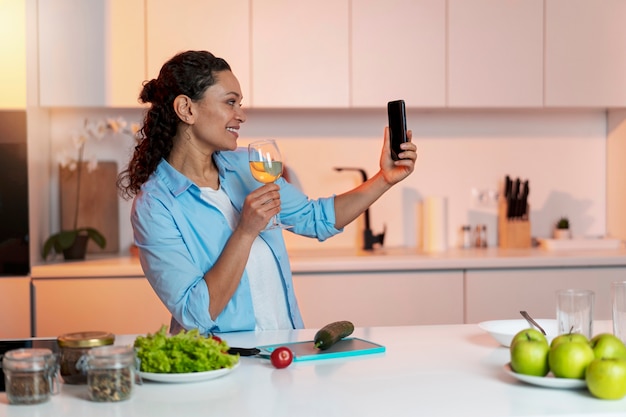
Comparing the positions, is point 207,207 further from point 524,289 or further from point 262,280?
point 524,289

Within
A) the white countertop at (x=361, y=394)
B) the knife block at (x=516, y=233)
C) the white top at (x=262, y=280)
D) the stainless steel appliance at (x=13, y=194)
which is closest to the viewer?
the white countertop at (x=361, y=394)

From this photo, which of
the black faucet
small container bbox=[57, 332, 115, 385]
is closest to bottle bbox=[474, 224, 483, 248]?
the black faucet

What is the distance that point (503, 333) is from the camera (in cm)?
192

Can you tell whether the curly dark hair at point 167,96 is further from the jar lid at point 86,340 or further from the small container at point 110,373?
the small container at point 110,373

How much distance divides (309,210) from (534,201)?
7.32 ft

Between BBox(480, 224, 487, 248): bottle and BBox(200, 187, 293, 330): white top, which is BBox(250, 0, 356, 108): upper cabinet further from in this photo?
BBox(200, 187, 293, 330): white top

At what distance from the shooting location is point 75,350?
1648 millimetres

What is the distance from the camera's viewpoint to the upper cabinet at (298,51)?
155 inches

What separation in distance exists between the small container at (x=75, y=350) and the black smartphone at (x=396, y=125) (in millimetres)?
1003

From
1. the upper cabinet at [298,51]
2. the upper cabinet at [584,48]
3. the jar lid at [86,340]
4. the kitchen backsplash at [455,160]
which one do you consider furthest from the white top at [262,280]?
the upper cabinet at [584,48]

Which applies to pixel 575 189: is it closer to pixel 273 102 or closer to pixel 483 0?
pixel 483 0

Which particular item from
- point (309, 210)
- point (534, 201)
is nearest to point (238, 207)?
point (309, 210)

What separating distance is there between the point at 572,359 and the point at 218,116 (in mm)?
1222

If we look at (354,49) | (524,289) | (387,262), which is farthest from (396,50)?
(524,289)
